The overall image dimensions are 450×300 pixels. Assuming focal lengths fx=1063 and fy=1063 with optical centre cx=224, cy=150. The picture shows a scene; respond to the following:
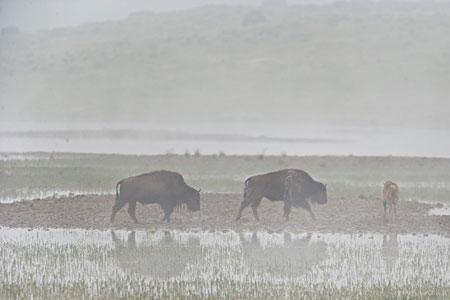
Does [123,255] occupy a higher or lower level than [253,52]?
lower

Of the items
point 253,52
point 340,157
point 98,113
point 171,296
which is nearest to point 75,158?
point 340,157

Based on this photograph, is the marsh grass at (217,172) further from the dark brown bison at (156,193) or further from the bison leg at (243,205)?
the dark brown bison at (156,193)

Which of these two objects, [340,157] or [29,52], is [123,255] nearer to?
[340,157]

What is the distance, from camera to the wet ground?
2105 cm

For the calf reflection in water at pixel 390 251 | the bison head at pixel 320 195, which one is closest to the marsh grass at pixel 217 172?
Answer: the bison head at pixel 320 195

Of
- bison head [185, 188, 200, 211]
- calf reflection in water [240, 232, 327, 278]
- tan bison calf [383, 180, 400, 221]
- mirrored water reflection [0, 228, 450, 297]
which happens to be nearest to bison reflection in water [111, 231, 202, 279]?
mirrored water reflection [0, 228, 450, 297]

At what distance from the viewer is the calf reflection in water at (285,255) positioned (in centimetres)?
1627

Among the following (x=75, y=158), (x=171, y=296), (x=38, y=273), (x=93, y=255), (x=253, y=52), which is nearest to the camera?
(x=171, y=296)

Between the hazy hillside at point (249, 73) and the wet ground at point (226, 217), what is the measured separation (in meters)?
39.5

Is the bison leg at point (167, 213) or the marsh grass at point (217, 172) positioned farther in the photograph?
the marsh grass at point (217, 172)

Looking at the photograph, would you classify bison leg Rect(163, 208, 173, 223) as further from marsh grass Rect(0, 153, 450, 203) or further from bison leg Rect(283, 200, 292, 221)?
marsh grass Rect(0, 153, 450, 203)

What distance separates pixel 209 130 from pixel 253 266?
4691cm

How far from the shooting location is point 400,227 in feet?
68.6

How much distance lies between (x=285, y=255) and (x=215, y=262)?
1338mm
